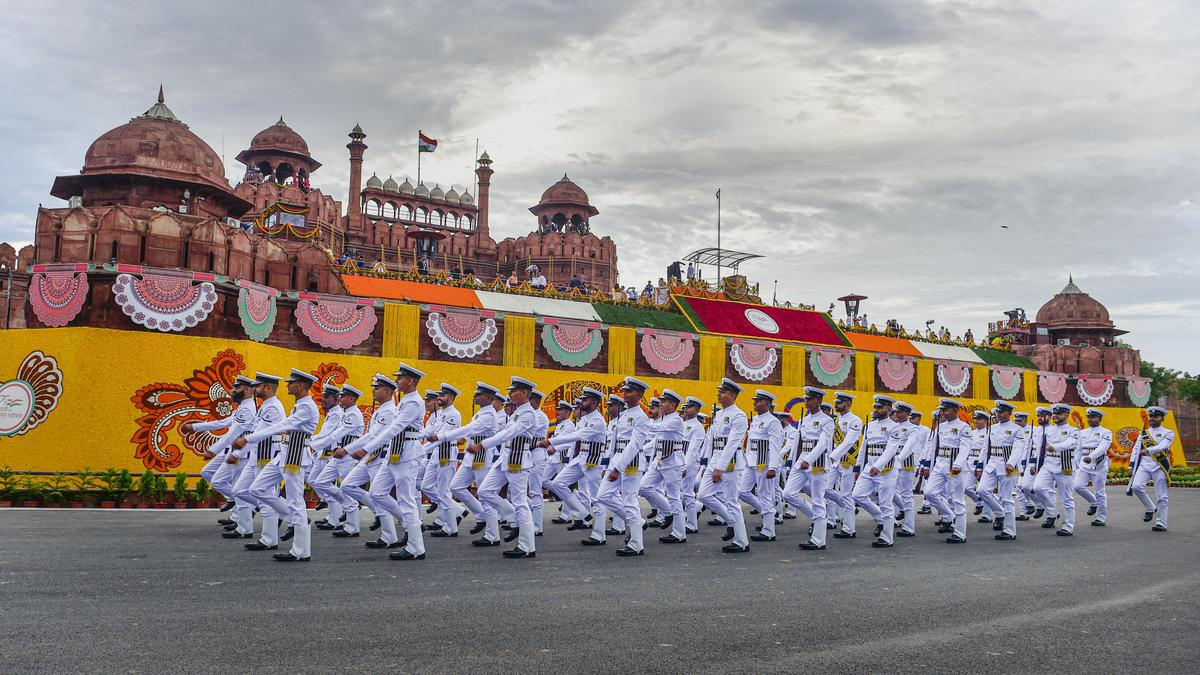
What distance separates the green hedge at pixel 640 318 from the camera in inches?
1156

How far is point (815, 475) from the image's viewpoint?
11.8m

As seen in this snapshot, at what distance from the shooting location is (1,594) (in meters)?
6.66

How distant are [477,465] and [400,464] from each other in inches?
51.6

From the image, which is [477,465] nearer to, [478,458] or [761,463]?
[478,458]

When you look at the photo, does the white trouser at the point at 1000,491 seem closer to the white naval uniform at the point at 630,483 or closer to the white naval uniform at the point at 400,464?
the white naval uniform at the point at 630,483

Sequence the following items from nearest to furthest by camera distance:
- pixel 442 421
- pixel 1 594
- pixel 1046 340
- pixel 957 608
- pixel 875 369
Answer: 1. pixel 1 594
2. pixel 957 608
3. pixel 442 421
4. pixel 875 369
5. pixel 1046 340

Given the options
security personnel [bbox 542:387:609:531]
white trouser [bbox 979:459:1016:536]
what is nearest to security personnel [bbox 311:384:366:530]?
security personnel [bbox 542:387:609:531]

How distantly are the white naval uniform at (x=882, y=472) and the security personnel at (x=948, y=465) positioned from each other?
4.20 ft

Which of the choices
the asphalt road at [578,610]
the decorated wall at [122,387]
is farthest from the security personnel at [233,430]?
the decorated wall at [122,387]

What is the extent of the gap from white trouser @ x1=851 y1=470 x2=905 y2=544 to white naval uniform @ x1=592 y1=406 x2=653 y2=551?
10.3 feet

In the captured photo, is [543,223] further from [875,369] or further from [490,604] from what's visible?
[490,604]

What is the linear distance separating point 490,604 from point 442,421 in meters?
5.92

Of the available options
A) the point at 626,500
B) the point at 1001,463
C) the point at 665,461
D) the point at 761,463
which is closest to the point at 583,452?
the point at 665,461

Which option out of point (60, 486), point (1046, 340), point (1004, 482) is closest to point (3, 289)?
point (60, 486)
